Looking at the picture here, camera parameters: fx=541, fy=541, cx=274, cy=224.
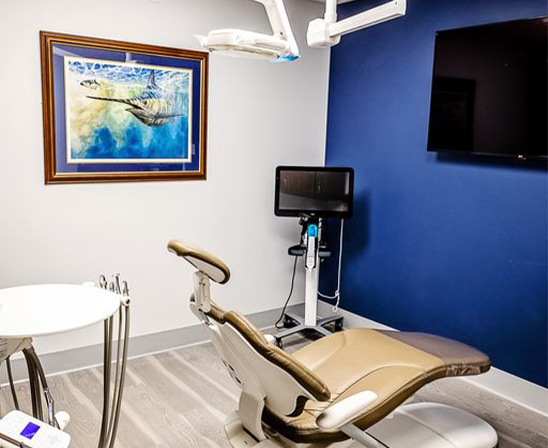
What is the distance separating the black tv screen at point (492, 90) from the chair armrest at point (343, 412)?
1589mm

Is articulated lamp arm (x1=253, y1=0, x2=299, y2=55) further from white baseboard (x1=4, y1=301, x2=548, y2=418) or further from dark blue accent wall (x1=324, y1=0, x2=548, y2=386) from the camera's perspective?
white baseboard (x1=4, y1=301, x2=548, y2=418)

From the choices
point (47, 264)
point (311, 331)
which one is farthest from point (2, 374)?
point (311, 331)

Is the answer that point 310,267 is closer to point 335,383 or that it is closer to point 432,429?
point 432,429

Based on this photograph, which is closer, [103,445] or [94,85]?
[103,445]

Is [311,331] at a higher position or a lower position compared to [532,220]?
lower

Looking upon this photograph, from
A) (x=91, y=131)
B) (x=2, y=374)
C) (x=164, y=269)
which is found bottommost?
(x=2, y=374)

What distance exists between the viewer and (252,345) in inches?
62.9

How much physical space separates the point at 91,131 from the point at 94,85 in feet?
0.79

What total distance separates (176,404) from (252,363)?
3.94 feet

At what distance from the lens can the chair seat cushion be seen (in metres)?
1.79

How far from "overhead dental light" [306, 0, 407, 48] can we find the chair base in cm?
157

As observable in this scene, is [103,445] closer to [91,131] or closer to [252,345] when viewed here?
[252,345]

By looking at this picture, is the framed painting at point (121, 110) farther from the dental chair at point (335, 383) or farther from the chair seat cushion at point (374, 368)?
the chair seat cushion at point (374, 368)

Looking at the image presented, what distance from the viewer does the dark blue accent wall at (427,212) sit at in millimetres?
2705
